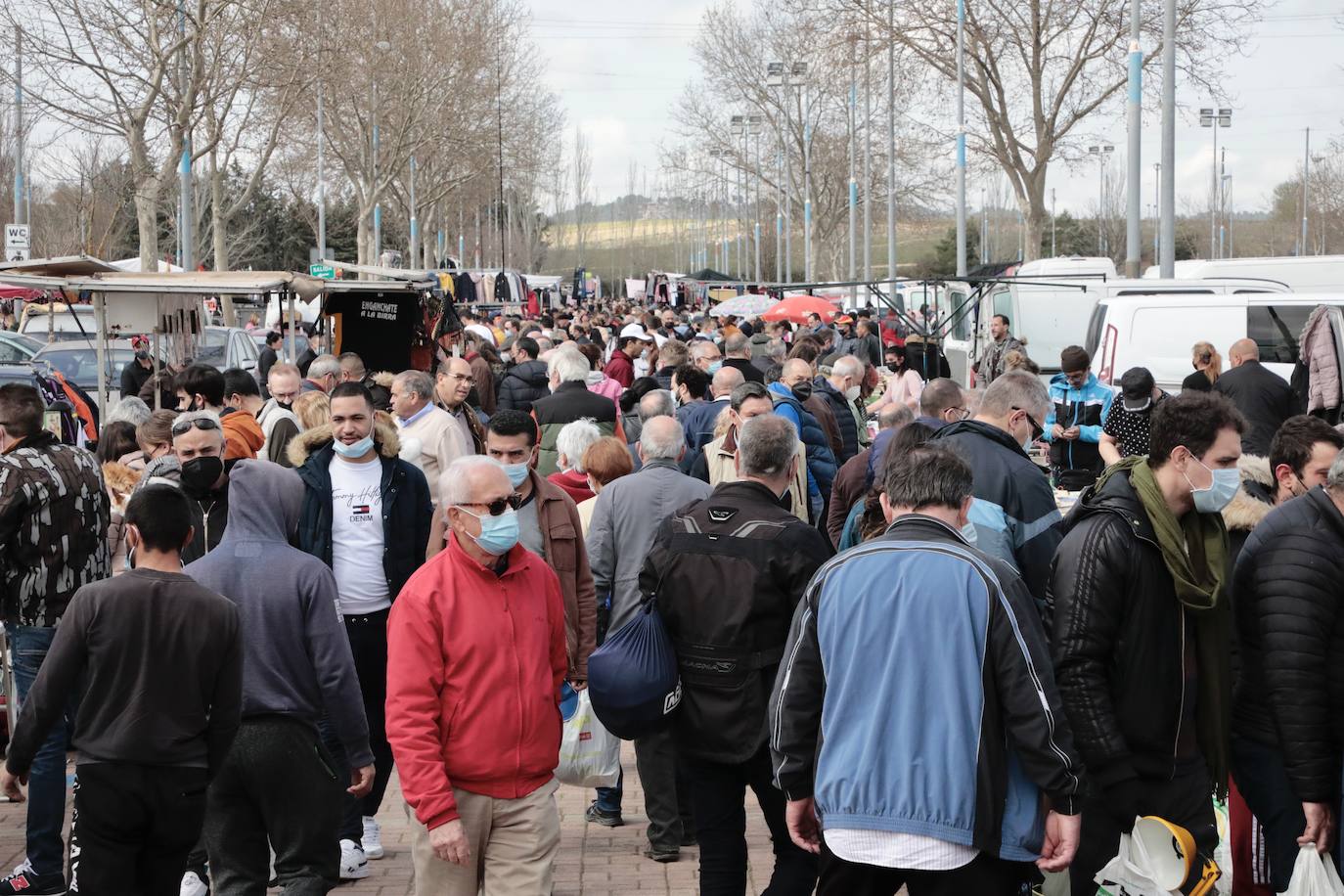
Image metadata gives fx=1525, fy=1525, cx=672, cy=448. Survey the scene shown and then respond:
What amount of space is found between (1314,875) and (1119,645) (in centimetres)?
97

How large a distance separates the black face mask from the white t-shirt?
2.22ft

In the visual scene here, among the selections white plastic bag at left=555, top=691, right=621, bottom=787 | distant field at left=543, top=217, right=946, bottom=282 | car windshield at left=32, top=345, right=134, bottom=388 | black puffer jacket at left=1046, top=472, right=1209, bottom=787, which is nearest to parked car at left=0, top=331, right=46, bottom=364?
car windshield at left=32, top=345, right=134, bottom=388

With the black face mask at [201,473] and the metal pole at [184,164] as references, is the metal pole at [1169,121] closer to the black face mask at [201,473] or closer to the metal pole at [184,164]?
the metal pole at [184,164]

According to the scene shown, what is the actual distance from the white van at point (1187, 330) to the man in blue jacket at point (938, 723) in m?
12.7

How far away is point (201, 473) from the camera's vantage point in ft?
18.6

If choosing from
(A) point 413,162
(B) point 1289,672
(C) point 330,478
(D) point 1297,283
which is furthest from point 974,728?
(A) point 413,162

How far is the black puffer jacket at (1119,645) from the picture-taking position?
427 centimetres

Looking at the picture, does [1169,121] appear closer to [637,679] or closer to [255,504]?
[637,679]

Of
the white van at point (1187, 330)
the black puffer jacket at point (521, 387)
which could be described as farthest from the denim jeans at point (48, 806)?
the white van at point (1187, 330)

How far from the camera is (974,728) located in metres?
3.63

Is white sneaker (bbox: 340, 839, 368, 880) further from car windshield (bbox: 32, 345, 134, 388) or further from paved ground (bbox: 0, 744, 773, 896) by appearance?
car windshield (bbox: 32, 345, 134, 388)

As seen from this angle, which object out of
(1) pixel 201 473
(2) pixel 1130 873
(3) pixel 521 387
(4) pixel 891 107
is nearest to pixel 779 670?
(2) pixel 1130 873

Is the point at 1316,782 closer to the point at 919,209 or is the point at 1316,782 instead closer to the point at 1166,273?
the point at 1166,273

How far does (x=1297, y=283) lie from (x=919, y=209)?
Result: 4962cm
